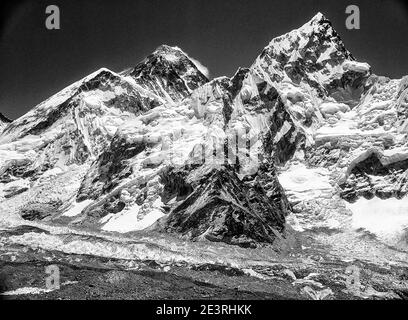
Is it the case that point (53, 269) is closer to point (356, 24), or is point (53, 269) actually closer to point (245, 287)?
point (245, 287)
